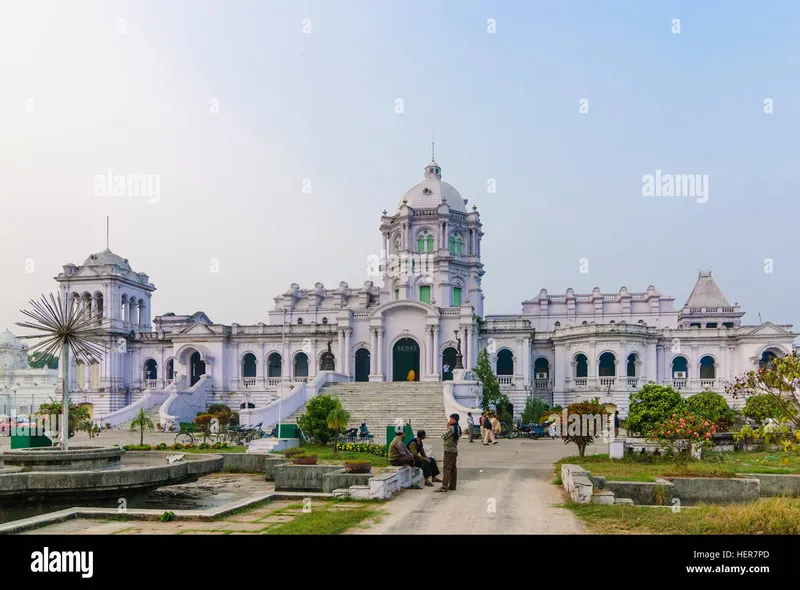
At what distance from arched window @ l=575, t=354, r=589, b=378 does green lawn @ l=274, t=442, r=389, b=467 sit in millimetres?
26461

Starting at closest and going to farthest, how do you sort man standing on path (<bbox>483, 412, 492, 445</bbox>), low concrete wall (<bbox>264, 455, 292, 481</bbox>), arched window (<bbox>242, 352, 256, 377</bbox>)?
low concrete wall (<bbox>264, 455, 292, 481</bbox>) < man standing on path (<bbox>483, 412, 492, 445</bbox>) < arched window (<bbox>242, 352, 256, 377</bbox>)

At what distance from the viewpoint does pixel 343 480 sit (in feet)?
50.3

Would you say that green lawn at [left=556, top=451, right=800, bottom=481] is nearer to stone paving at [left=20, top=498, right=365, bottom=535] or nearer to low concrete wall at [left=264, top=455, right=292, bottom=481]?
low concrete wall at [left=264, top=455, right=292, bottom=481]

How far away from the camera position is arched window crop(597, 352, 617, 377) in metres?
47.2

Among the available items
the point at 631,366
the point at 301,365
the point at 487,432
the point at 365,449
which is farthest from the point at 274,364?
the point at 365,449

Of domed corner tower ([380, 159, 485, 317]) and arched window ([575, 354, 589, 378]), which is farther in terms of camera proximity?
domed corner tower ([380, 159, 485, 317])

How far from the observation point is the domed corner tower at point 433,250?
52.1m

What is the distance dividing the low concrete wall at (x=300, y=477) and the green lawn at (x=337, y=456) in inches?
105

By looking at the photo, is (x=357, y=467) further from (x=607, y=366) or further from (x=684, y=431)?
(x=607, y=366)

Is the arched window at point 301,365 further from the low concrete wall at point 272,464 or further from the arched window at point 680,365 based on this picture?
the low concrete wall at point 272,464

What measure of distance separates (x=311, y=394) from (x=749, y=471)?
2592 cm

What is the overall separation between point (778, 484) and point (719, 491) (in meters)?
1.89

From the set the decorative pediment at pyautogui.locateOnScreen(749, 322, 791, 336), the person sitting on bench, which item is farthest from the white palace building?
the person sitting on bench
